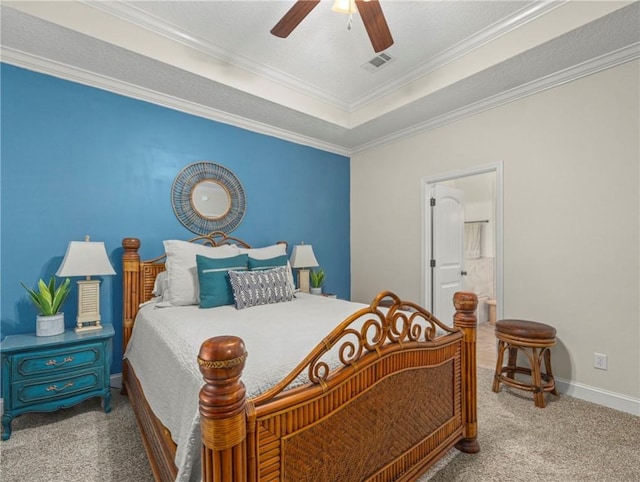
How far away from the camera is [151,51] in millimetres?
2420

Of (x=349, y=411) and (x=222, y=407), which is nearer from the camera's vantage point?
(x=222, y=407)

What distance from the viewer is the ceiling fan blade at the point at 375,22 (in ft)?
5.81

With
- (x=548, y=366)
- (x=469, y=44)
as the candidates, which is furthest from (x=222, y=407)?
(x=469, y=44)

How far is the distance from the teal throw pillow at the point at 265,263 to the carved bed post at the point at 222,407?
1955 mm

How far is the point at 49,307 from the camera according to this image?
2217mm

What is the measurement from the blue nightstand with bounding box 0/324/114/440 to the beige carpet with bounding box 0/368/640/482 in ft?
0.57

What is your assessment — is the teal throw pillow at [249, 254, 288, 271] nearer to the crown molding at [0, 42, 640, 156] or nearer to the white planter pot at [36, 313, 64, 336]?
the white planter pot at [36, 313, 64, 336]

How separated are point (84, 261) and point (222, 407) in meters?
2.07

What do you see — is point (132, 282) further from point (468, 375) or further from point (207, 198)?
point (468, 375)

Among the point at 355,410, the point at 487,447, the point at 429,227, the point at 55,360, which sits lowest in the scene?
the point at 487,447

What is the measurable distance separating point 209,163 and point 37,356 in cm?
209

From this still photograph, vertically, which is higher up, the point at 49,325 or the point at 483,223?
the point at 483,223

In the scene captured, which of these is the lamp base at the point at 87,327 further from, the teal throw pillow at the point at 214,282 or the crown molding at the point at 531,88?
the crown molding at the point at 531,88

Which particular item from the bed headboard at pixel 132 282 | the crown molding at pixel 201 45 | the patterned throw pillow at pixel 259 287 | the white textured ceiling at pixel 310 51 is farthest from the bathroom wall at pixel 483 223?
the bed headboard at pixel 132 282
